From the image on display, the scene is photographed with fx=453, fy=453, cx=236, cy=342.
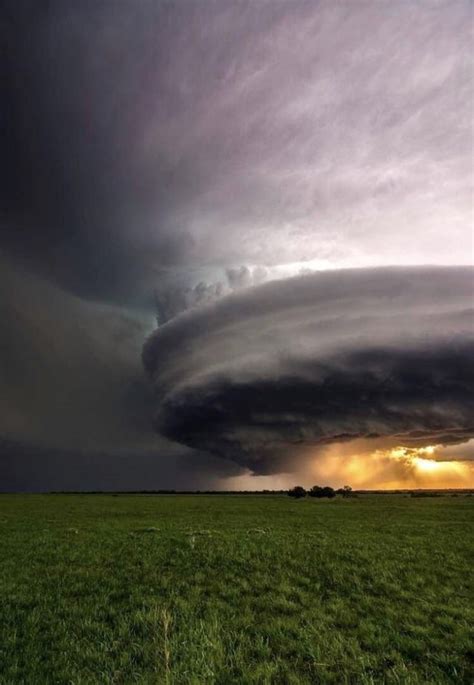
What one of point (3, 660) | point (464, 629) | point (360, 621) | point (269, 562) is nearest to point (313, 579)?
point (269, 562)

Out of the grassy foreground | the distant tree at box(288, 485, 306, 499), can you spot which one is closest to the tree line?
the distant tree at box(288, 485, 306, 499)

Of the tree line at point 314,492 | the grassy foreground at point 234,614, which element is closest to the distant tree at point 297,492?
the tree line at point 314,492

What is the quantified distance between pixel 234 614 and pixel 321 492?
158336 millimetres

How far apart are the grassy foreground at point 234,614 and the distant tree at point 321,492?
14469 cm

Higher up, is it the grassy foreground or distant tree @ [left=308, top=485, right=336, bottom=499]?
distant tree @ [left=308, top=485, right=336, bottom=499]

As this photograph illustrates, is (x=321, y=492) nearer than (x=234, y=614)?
No

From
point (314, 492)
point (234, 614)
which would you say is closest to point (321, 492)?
point (314, 492)

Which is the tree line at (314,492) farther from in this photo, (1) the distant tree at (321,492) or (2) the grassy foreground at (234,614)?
(2) the grassy foreground at (234,614)

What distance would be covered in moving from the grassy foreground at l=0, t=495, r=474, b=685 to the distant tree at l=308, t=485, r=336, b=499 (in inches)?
5696

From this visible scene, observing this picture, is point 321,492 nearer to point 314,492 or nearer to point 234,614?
point 314,492

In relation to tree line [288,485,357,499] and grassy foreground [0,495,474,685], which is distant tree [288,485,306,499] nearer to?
tree line [288,485,357,499]

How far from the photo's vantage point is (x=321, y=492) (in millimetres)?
162750

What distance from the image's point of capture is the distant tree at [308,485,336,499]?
528ft

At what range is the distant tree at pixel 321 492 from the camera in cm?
16101
